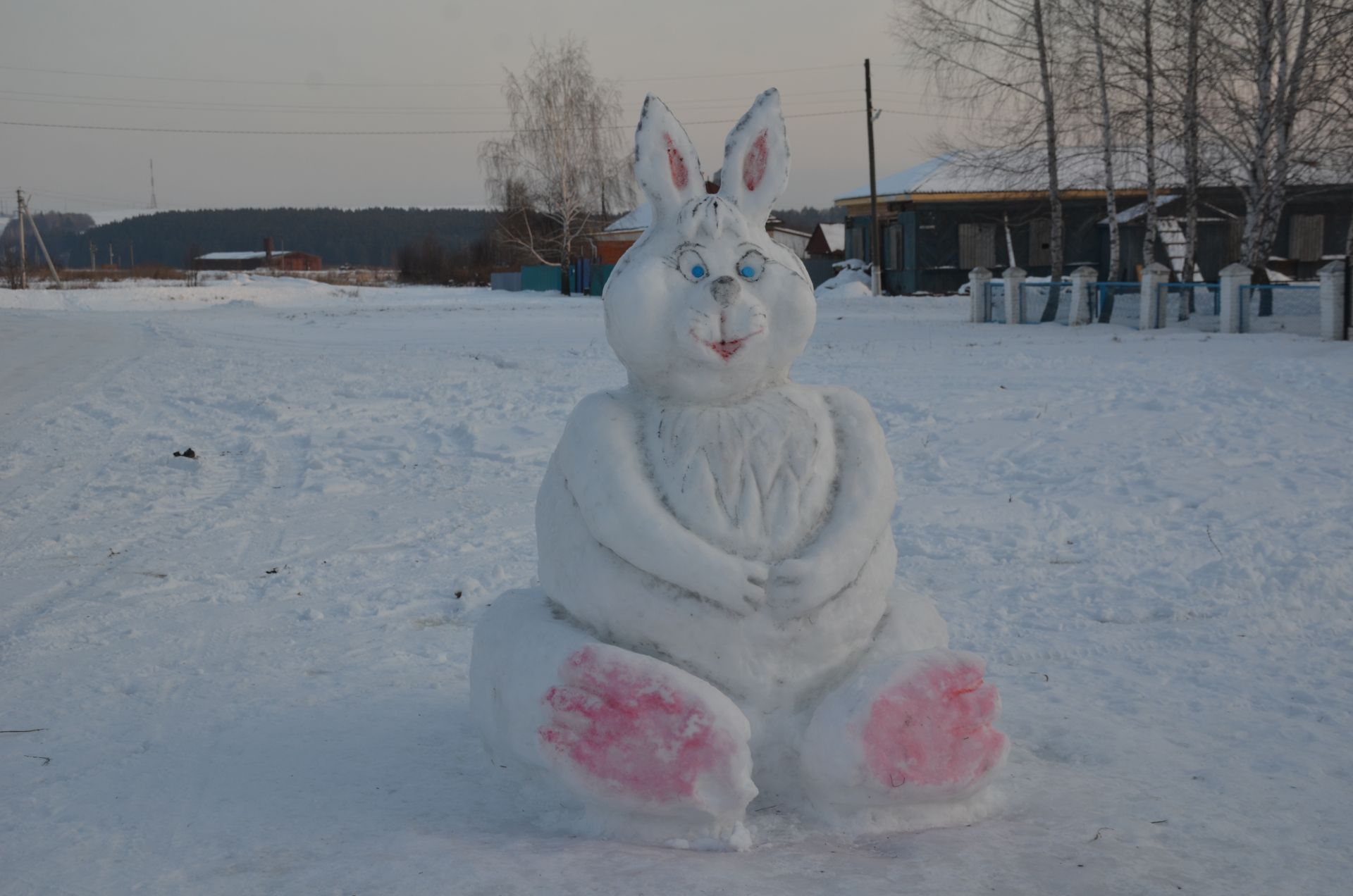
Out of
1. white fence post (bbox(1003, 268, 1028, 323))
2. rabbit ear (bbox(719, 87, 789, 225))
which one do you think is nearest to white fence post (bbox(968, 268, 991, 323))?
white fence post (bbox(1003, 268, 1028, 323))

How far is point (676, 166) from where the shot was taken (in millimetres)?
3508

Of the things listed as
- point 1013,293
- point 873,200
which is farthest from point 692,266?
point 873,200

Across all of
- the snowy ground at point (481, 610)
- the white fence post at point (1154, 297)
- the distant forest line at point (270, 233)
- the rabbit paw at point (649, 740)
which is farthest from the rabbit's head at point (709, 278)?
the distant forest line at point (270, 233)

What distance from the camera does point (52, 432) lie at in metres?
9.95

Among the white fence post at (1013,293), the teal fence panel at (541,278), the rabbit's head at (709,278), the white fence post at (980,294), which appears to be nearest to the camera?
the rabbit's head at (709,278)

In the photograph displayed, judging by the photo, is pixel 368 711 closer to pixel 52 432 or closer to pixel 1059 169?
pixel 52 432

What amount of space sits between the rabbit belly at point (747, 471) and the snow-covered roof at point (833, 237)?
4159cm

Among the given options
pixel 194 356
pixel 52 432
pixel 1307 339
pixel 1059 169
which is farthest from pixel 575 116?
pixel 52 432

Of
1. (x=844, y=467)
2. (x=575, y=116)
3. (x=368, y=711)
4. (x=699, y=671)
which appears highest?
(x=575, y=116)

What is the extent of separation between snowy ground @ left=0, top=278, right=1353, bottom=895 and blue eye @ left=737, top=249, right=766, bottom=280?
1.50 m

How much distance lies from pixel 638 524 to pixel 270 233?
13754cm

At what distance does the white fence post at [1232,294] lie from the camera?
16109 mm

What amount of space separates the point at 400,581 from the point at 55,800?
2455 mm

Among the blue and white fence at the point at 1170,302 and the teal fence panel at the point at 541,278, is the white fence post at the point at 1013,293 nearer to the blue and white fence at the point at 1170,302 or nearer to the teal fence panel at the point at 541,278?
the blue and white fence at the point at 1170,302
